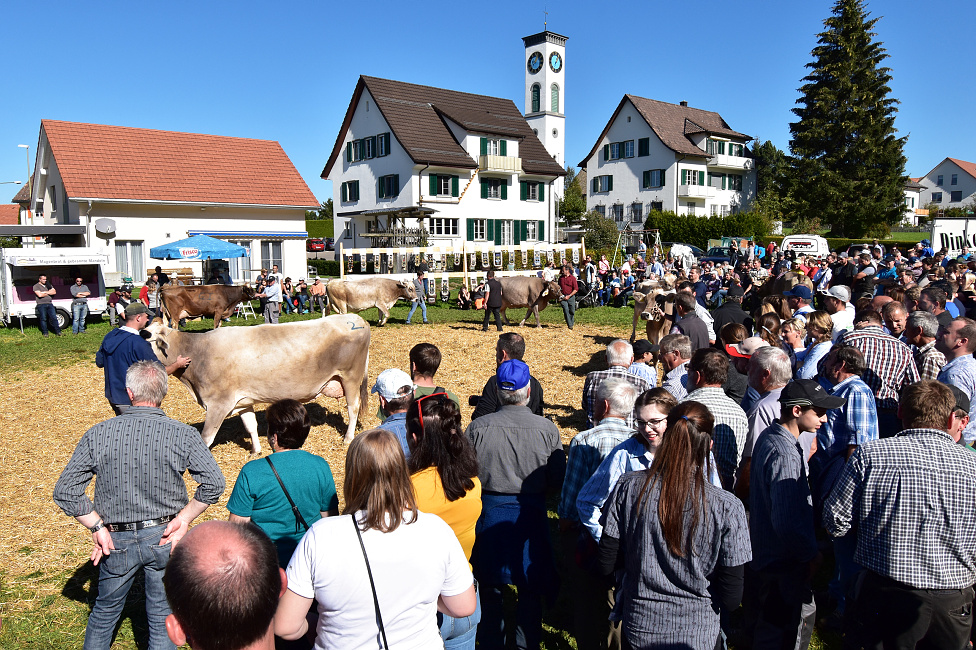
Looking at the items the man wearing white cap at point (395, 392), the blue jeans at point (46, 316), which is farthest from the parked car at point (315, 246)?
the man wearing white cap at point (395, 392)

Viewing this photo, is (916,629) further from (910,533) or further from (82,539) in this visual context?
(82,539)

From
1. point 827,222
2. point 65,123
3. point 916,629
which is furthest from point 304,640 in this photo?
point 827,222

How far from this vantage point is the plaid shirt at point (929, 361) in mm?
5594

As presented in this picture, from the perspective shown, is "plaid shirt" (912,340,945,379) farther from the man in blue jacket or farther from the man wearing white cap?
the man in blue jacket

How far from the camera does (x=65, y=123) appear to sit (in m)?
30.0

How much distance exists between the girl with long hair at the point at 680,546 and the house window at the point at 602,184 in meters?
53.4

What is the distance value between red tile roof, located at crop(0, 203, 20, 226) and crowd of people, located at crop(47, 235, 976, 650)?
73836 millimetres

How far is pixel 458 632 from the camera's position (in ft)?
10.8

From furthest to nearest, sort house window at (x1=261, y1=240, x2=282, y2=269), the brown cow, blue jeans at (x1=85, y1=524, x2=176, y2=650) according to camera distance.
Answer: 1. house window at (x1=261, y1=240, x2=282, y2=269)
2. the brown cow
3. blue jeans at (x1=85, y1=524, x2=176, y2=650)

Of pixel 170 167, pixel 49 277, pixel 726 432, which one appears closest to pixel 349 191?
pixel 170 167

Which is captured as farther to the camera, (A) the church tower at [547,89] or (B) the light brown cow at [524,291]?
(A) the church tower at [547,89]

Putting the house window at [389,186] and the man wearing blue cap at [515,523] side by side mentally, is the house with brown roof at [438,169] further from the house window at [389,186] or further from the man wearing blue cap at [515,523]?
the man wearing blue cap at [515,523]

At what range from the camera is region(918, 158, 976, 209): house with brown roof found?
75438mm

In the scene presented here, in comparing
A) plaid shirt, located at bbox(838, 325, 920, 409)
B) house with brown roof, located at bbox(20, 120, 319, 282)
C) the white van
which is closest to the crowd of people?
plaid shirt, located at bbox(838, 325, 920, 409)
